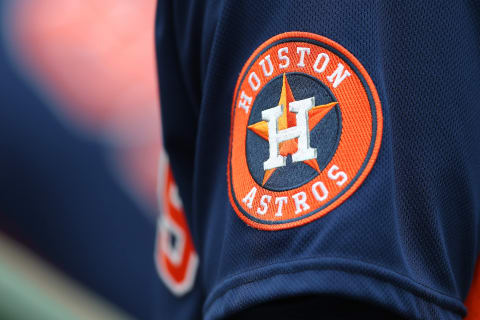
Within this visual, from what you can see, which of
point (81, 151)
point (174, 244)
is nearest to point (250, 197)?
point (174, 244)

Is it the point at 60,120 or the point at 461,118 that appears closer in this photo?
the point at 461,118

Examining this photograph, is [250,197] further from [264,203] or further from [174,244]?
[174,244]

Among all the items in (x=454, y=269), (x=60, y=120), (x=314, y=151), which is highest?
(x=314, y=151)

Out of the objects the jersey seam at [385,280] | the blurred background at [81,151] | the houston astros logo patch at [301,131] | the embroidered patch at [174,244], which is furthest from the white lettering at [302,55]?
the blurred background at [81,151]

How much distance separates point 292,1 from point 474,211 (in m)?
0.19

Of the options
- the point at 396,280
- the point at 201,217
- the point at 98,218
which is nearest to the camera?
the point at 396,280

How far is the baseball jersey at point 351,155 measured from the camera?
1.13 ft

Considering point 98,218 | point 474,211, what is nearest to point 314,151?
point 474,211

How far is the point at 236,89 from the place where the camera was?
1.34 ft

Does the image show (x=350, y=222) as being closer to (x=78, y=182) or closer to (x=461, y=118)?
(x=461, y=118)

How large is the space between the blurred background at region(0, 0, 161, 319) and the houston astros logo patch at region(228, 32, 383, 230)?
111cm

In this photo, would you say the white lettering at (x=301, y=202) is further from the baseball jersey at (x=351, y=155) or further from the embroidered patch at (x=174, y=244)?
the embroidered patch at (x=174, y=244)

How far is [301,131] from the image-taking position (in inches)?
14.5

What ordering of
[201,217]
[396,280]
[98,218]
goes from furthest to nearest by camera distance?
[98,218], [201,217], [396,280]
